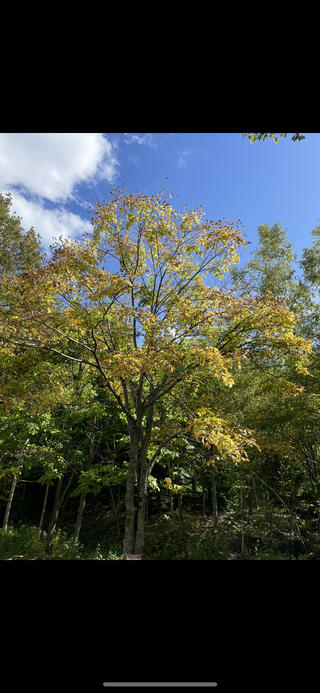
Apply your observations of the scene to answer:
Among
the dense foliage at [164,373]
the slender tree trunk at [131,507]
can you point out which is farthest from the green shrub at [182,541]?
the slender tree trunk at [131,507]

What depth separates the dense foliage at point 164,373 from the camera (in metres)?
3.87

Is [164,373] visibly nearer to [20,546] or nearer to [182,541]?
[20,546]

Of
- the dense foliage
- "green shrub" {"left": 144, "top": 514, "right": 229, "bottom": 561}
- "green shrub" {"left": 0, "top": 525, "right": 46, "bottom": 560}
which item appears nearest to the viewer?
the dense foliage

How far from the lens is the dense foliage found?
3.87m

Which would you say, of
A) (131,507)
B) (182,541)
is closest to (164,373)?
(131,507)

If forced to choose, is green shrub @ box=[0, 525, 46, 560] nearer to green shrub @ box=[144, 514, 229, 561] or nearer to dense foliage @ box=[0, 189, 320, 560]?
dense foliage @ box=[0, 189, 320, 560]

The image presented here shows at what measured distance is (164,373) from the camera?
4098 millimetres

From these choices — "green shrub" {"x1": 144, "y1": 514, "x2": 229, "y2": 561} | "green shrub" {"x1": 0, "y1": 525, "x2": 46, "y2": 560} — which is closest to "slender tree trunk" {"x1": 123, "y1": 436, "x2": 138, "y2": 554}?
"green shrub" {"x1": 0, "y1": 525, "x2": 46, "y2": 560}

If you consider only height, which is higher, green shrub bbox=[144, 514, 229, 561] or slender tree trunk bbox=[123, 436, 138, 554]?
slender tree trunk bbox=[123, 436, 138, 554]
